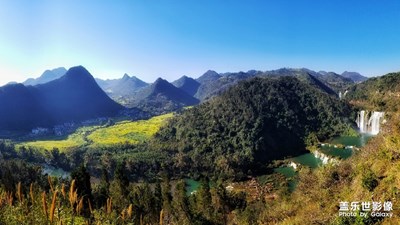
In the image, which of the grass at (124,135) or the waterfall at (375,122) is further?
the grass at (124,135)

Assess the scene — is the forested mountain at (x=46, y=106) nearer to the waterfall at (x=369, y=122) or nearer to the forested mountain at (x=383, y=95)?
the waterfall at (x=369, y=122)

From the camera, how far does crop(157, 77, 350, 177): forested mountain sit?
237 feet

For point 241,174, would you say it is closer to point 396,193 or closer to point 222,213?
point 222,213

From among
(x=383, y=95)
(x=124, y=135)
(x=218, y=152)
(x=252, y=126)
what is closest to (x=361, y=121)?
(x=383, y=95)

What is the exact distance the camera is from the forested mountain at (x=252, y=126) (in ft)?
237

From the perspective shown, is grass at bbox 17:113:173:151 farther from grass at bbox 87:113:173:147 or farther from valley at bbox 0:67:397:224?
valley at bbox 0:67:397:224

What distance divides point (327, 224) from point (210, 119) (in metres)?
78.9

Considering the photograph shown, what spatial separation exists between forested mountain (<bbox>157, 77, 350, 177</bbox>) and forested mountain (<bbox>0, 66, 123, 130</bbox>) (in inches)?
3087

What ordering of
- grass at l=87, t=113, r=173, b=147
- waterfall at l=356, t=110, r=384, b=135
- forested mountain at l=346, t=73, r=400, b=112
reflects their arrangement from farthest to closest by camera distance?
grass at l=87, t=113, r=173, b=147
forested mountain at l=346, t=73, r=400, b=112
waterfall at l=356, t=110, r=384, b=135

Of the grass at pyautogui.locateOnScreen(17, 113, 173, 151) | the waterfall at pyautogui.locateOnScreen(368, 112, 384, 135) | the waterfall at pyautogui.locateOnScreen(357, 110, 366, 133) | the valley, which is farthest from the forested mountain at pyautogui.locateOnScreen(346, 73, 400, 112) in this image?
the grass at pyautogui.locateOnScreen(17, 113, 173, 151)

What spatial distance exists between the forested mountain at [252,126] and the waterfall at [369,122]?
383cm

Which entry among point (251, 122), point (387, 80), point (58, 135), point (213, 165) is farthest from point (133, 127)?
point (387, 80)

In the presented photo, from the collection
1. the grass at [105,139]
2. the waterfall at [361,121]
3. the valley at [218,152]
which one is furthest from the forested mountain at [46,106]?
the waterfall at [361,121]

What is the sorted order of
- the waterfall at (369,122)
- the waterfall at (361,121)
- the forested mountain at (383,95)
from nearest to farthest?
1. the waterfall at (369,122)
2. the forested mountain at (383,95)
3. the waterfall at (361,121)
